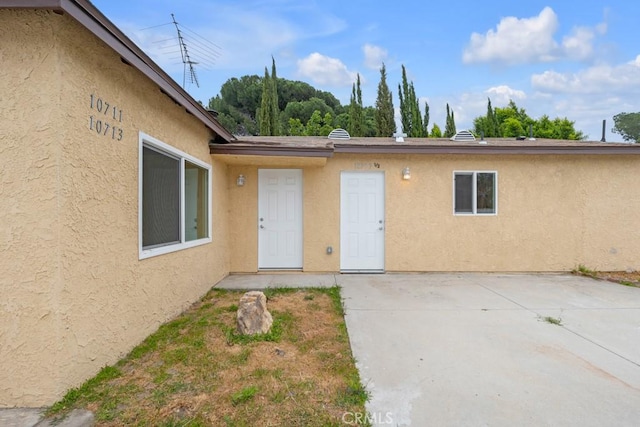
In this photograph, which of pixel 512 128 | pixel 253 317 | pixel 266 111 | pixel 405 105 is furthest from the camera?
pixel 512 128

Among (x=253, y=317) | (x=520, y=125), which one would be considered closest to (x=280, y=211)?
(x=253, y=317)

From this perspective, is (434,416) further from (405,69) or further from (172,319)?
(405,69)

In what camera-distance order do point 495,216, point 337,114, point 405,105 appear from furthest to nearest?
point 337,114, point 405,105, point 495,216

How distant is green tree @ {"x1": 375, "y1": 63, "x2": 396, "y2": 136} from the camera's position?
22.0m

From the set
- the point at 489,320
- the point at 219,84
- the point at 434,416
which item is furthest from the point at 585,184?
the point at 219,84

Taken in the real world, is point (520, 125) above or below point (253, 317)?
above

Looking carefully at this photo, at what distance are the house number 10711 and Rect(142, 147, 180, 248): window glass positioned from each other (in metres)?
0.58

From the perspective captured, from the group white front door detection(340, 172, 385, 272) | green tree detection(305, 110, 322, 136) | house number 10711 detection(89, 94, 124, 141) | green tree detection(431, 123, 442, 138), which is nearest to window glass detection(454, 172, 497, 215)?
white front door detection(340, 172, 385, 272)

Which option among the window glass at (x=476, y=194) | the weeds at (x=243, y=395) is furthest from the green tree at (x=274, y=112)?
the weeds at (x=243, y=395)

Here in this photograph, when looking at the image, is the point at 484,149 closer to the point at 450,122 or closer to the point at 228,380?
the point at 228,380

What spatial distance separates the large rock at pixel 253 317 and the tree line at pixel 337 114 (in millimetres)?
16928

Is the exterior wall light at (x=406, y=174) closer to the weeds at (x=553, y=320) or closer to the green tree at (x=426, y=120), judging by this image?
the weeds at (x=553, y=320)

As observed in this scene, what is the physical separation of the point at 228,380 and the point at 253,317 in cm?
100

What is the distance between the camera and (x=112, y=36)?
8.70ft
